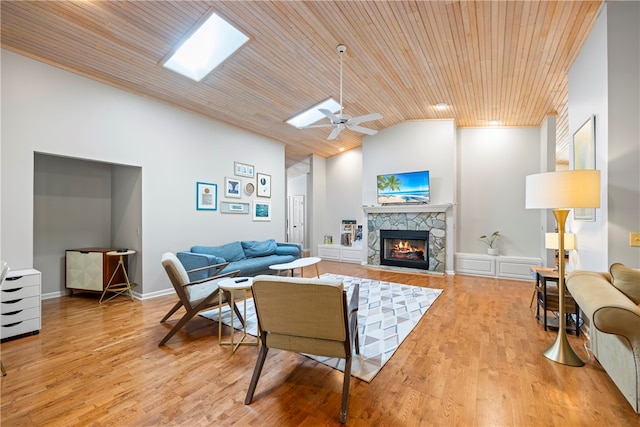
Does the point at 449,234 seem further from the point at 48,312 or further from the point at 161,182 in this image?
the point at 48,312

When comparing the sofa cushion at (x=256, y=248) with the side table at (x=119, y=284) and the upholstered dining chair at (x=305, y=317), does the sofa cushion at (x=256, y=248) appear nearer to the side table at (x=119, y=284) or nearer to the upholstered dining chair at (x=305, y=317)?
the side table at (x=119, y=284)

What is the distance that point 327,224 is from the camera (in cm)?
824

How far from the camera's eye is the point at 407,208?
621 centimetres

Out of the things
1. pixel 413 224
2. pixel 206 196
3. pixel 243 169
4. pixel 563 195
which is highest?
pixel 243 169

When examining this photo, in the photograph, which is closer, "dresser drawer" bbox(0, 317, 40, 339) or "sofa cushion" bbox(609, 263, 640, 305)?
"sofa cushion" bbox(609, 263, 640, 305)

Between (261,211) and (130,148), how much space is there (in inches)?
111

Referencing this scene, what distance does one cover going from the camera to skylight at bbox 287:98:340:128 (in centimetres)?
487

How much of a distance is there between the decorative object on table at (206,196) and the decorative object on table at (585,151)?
5436 millimetres

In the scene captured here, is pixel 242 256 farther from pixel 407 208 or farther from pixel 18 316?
pixel 407 208

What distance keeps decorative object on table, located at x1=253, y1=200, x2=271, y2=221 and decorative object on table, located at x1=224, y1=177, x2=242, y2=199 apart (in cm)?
51

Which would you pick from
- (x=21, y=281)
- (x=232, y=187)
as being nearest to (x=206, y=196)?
(x=232, y=187)

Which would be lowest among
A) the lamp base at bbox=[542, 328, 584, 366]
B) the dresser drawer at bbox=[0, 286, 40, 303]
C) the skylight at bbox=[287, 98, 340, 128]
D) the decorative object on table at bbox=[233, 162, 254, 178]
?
the lamp base at bbox=[542, 328, 584, 366]

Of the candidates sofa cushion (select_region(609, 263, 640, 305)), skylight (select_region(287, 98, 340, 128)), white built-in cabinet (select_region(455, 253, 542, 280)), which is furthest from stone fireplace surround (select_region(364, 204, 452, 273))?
sofa cushion (select_region(609, 263, 640, 305))

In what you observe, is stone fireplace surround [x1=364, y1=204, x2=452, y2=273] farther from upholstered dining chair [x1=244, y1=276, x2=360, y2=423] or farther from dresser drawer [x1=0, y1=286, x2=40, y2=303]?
dresser drawer [x1=0, y1=286, x2=40, y2=303]
